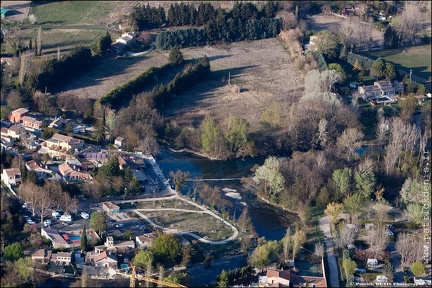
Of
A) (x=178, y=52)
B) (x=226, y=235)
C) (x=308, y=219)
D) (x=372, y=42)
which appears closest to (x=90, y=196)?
(x=226, y=235)

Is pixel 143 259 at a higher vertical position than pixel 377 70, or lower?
lower

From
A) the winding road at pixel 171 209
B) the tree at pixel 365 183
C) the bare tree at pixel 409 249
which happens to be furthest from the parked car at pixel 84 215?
the bare tree at pixel 409 249

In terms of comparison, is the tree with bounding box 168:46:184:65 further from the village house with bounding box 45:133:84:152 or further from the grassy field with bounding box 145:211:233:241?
the grassy field with bounding box 145:211:233:241

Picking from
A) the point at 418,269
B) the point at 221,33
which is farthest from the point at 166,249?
the point at 221,33

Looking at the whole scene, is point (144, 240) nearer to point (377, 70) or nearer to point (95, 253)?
point (95, 253)

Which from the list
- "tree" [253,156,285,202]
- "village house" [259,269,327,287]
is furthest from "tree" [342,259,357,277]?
"tree" [253,156,285,202]

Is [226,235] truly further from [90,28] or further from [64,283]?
[90,28]
